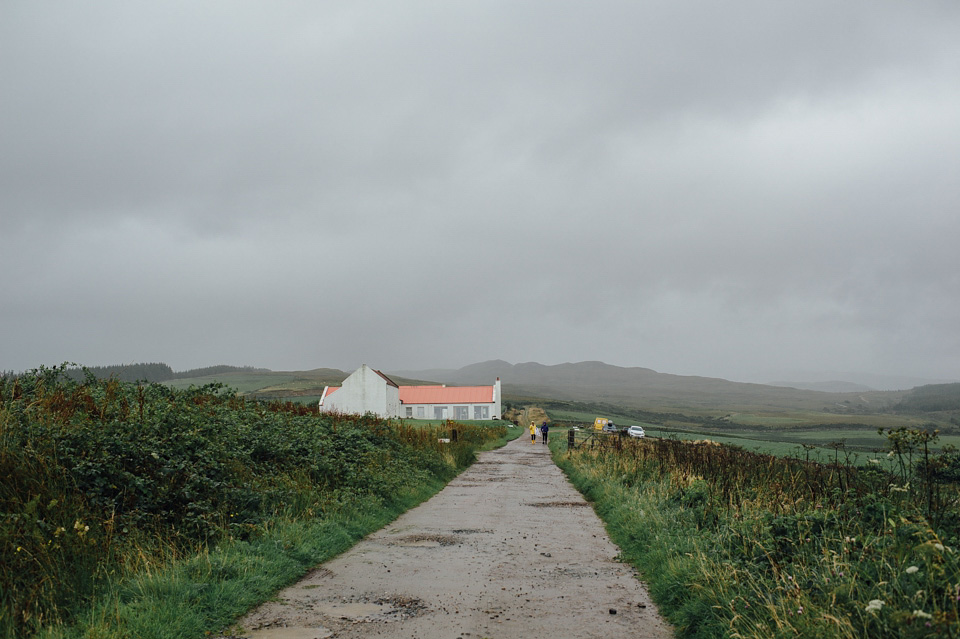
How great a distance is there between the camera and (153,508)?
8.02 meters

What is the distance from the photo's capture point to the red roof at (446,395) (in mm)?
96681

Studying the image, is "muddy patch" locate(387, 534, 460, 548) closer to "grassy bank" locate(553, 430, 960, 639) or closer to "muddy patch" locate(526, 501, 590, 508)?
"grassy bank" locate(553, 430, 960, 639)

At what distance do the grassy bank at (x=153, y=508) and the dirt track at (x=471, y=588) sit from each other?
514mm

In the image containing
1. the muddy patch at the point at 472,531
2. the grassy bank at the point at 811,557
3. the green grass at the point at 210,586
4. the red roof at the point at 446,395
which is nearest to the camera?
the grassy bank at the point at 811,557

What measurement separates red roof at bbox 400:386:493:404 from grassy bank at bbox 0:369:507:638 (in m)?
83.2

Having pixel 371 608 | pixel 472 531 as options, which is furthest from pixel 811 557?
pixel 472 531

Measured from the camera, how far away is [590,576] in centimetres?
806

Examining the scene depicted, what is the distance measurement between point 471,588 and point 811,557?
3.55m

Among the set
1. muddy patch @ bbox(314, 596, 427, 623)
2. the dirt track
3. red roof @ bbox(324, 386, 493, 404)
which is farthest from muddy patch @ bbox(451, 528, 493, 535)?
red roof @ bbox(324, 386, 493, 404)

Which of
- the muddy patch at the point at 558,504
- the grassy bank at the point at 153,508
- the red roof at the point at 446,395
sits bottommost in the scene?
the red roof at the point at 446,395

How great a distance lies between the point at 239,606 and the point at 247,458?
16.5ft

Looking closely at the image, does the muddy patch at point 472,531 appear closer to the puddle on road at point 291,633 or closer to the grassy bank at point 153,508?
the grassy bank at point 153,508

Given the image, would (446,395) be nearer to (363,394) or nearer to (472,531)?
(363,394)

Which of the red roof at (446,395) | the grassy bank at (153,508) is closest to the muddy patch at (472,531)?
the grassy bank at (153,508)
